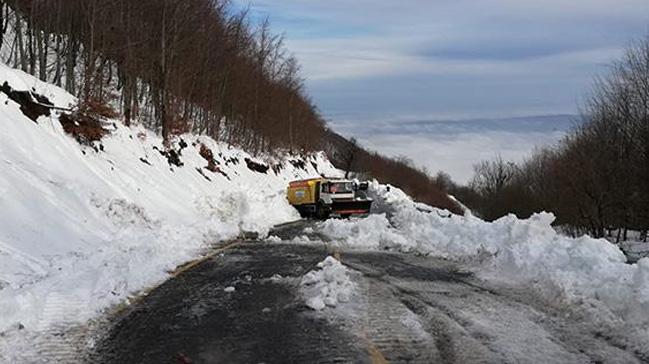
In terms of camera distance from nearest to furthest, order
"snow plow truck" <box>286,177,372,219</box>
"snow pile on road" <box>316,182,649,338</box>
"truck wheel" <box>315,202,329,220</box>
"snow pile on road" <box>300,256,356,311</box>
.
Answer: "snow pile on road" <box>316,182,649,338</box> → "snow pile on road" <box>300,256,356,311</box> → "snow plow truck" <box>286,177,372,219</box> → "truck wheel" <box>315,202,329,220</box>

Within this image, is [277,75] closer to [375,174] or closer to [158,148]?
[158,148]

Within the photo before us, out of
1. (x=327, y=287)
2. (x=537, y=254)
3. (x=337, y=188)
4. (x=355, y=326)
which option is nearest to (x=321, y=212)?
(x=337, y=188)

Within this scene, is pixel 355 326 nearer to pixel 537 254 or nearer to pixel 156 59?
pixel 537 254

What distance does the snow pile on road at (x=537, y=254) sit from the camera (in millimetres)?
9141

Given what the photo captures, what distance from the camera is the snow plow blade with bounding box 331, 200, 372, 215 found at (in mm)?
33000

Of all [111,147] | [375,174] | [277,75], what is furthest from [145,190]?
[375,174]

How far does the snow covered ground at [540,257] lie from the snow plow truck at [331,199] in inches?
428

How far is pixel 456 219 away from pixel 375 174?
11961 cm

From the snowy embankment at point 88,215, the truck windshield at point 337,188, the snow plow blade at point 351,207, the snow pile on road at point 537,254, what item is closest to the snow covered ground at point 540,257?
the snow pile on road at point 537,254

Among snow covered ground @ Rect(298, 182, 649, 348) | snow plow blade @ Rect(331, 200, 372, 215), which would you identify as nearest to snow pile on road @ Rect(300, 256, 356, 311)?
snow covered ground @ Rect(298, 182, 649, 348)

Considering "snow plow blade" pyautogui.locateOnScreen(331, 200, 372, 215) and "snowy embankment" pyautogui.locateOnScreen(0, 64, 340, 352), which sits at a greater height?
"snowy embankment" pyautogui.locateOnScreen(0, 64, 340, 352)

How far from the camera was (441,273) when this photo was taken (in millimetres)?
13086

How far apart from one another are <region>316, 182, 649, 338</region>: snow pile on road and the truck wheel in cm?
1087

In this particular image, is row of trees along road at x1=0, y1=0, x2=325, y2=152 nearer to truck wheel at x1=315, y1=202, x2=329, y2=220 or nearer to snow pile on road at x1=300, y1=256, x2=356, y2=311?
truck wheel at x1=315, y1=202, x2=329, y2=220
